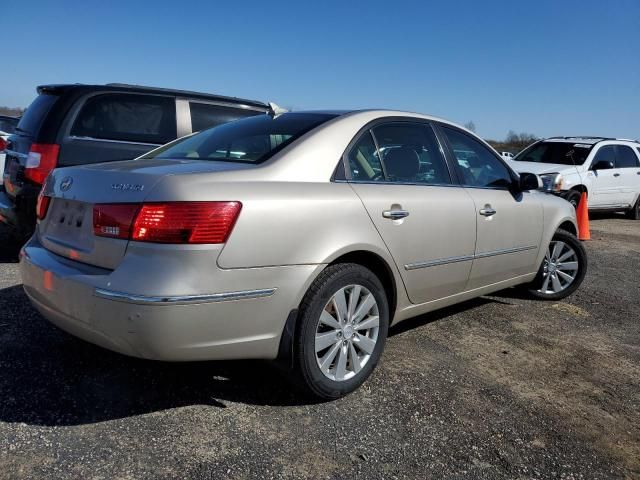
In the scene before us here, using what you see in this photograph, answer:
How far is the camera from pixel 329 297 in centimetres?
284

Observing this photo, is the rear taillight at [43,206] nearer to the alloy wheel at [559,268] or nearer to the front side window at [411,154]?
the front side window at [411,154]

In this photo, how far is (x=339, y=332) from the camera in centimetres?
297

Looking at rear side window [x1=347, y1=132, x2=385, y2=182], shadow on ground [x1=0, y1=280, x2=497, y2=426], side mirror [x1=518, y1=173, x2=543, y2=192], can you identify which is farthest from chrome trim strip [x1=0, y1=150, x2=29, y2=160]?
side mirror [x1=518, y1=173, x2=543, y2=192]

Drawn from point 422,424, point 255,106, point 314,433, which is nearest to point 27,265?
point 314,433

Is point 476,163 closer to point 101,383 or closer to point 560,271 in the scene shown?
point 560,271

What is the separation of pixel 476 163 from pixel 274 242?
2.23m

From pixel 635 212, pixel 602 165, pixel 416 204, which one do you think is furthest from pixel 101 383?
pixel 635 212

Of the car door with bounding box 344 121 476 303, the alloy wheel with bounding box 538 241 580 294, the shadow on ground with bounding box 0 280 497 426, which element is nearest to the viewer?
the shadow on ground with bounding box 0 280 497 426

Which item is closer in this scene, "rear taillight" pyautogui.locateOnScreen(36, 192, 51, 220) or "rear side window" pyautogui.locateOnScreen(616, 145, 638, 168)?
"rear taillight" pyautogui.locateOnScreen(36, 192, 51, 220)

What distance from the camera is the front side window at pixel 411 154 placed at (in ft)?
11.3

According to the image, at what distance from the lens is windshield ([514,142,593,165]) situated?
11.2 m

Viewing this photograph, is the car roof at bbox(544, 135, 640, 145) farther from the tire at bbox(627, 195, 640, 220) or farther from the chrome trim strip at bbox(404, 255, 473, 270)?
the chrome trim strip at bbox(404, 255, 473, 270)

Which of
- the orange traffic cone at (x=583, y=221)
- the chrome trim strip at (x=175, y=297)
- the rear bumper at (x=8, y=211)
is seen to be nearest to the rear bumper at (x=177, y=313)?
the chrome trim strip at (x=175, y=297)

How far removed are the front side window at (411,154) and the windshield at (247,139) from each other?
0.40 m
